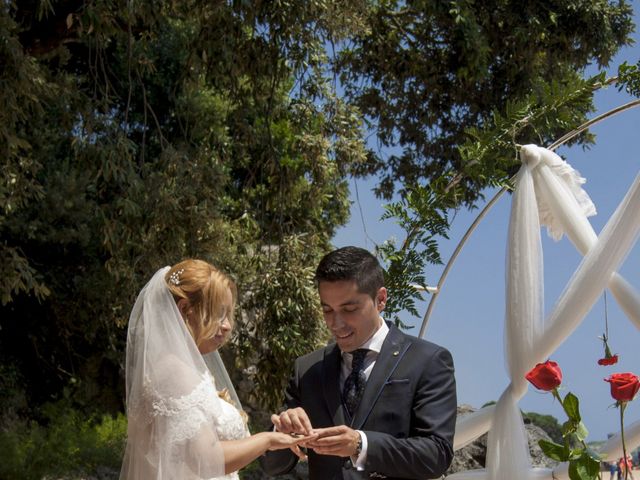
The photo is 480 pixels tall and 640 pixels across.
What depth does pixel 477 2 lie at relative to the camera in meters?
10.3

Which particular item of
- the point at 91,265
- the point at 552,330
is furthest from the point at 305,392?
the point at 91,265

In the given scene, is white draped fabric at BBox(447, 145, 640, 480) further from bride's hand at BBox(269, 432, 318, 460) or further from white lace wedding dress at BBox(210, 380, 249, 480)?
bride's hand at BBox(269, 432, 318, 460)

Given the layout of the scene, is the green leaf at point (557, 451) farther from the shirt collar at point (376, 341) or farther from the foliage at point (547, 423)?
the foliage at point (547, 423)

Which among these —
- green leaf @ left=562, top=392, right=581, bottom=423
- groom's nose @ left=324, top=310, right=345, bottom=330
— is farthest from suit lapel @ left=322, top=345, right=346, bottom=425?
green leaf @ left=562, top=392, right=581, bottom=423

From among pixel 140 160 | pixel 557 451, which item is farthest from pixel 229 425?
pixel 140 160

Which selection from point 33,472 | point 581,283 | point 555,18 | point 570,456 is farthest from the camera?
point 555,18

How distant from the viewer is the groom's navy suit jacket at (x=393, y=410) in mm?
2506

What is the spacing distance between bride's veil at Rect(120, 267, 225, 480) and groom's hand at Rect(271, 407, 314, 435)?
9.2 inches

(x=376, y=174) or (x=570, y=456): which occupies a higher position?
(x=376, y=174)

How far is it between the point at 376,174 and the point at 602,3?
11.6ft

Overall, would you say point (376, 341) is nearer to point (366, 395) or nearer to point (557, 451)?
point (366, 395)

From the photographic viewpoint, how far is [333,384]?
271cm

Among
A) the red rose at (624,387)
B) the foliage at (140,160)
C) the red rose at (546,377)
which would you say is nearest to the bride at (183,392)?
the red rose at (546,377)

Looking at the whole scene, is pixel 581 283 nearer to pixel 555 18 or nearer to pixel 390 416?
pixel 390 416
